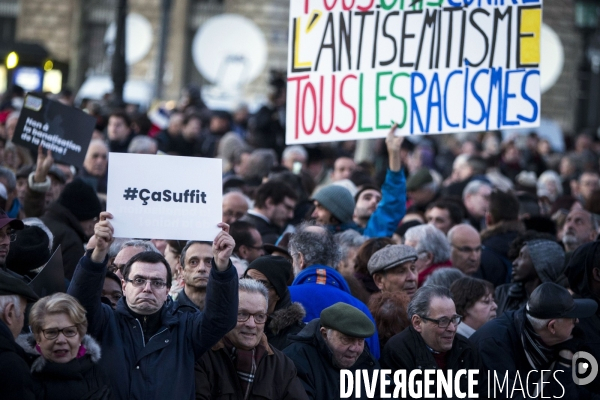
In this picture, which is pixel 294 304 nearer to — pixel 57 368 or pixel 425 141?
pixel 57 368

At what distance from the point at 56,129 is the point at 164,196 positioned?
287 centimetres

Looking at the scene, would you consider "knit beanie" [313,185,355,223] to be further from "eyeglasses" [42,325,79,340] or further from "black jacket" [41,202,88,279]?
"eyeglasses" [42,325,79,340]

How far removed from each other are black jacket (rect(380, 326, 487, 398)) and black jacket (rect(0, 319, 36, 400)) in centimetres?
209

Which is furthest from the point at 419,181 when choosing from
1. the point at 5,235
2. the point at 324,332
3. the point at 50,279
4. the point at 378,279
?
the point at 5,235

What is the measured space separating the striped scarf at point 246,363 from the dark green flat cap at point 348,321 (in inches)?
15.4

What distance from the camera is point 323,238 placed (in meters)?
6.32

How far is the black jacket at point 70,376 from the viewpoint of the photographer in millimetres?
4281

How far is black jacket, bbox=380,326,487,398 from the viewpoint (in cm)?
555

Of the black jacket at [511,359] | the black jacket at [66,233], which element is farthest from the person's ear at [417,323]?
the black jacket at [66,233]

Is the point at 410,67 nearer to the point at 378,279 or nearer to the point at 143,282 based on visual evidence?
the point at 378,279

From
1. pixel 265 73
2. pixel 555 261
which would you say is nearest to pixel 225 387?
pixel 555 261

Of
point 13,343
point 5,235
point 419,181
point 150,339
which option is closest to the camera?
point 13,343

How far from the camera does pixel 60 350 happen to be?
4.32m

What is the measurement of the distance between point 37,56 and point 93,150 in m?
6.13
